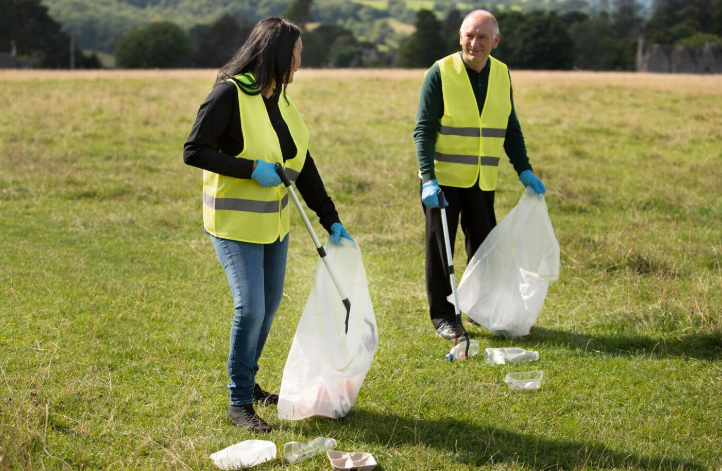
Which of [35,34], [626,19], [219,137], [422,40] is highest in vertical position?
[626,19]

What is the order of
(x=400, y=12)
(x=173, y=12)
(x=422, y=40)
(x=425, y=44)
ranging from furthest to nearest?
(x=400, y=12)
(x=173, y=12)
(x=422, y=40)
(x=425, y=44)

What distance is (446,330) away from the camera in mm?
5062

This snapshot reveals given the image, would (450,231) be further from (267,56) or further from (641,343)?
(267,56)

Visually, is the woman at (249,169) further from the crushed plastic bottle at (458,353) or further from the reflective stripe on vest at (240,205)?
the crushed plastic bottle at (458,353)

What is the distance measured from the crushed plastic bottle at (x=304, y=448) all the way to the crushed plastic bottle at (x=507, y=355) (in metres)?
1.46

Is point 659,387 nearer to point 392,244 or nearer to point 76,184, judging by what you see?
point 392,244

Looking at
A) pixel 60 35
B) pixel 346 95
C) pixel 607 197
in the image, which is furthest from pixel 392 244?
pixel 60 35

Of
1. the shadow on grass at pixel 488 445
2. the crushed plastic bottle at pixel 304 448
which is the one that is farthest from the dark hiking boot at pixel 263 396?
the crushed plastic bottle at pixel 304 448

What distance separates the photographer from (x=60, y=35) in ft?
200

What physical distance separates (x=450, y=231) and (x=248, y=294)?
6.88 feet

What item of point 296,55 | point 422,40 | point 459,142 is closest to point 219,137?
point 296,55

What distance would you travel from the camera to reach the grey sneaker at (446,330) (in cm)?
502

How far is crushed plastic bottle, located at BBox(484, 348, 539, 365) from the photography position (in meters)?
4.59

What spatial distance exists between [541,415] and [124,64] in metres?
70.4
